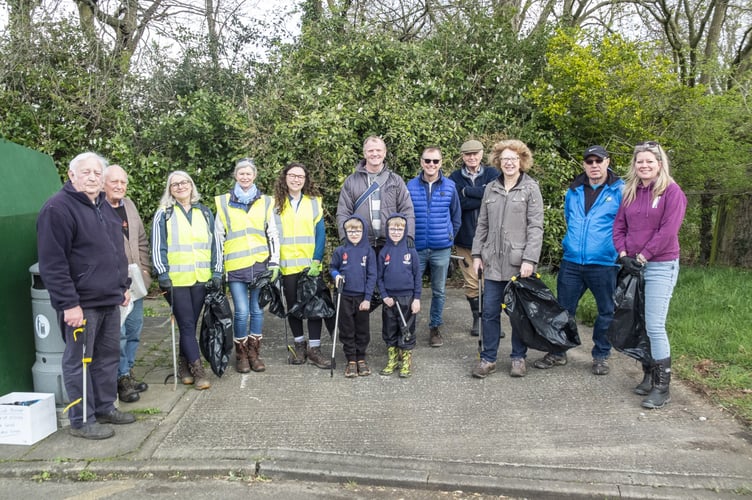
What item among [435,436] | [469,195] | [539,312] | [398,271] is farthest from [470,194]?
[435,436]

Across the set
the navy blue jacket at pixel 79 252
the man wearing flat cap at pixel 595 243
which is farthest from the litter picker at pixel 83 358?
the man wearing flat cap at pixel 595 243

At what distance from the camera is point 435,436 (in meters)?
4.04

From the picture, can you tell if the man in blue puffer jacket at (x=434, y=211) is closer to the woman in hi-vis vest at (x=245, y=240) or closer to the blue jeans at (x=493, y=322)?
the blue jeans at (x=493, y=322)

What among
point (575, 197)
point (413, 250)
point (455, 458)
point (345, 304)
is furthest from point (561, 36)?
point (455, 458)

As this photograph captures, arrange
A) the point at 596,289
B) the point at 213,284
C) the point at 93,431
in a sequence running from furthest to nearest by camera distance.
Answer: the point at 596,289
the point at 213,284
the point at 93,431

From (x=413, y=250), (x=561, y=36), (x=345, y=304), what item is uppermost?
(x=561, y=36)

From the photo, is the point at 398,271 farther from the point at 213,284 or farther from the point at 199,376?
the point at 199,376

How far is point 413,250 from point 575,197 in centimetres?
143

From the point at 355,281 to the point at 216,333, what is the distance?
1217mm

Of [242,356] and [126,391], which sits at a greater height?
[242,356]

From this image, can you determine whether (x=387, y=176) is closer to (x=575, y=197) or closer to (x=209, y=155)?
(x=575, y=197)

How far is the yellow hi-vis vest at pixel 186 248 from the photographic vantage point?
15.7 feet

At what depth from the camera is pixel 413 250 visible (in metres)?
5.22

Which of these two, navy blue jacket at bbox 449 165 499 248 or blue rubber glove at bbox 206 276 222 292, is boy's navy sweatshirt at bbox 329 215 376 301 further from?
navy blue jacket at bbox 449 165 499 248
